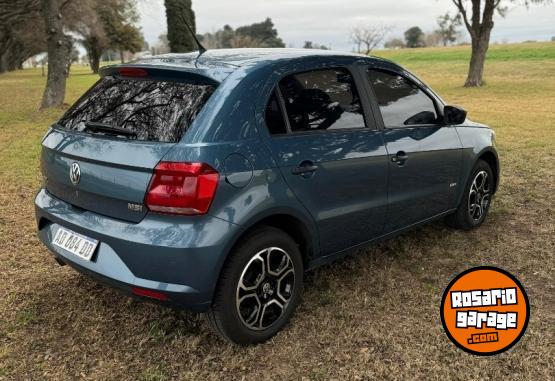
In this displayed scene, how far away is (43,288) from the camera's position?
3803 millimetres

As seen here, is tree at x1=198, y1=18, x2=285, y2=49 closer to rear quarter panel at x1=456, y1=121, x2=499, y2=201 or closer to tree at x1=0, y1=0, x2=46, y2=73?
tree at x1=0, y1=0, x2=46, y2=73

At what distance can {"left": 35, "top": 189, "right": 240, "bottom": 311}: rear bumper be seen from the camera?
261cm

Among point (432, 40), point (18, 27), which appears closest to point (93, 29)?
point (18, 27)

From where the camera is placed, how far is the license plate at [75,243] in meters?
2.88

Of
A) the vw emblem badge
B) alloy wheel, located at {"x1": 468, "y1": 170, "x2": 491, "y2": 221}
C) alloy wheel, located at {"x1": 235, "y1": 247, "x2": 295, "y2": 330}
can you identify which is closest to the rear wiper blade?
the vw emblem badge

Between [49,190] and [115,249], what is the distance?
35.2 inches

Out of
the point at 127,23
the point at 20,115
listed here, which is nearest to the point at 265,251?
the point at 20,115

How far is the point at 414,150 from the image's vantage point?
12.8ft

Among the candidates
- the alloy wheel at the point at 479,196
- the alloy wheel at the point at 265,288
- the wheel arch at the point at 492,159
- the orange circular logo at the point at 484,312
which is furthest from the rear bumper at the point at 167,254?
the wheel arch at the point at 492,159

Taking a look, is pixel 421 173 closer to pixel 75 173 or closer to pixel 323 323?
pixel 323 323

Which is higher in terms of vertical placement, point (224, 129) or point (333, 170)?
point (224, 129)

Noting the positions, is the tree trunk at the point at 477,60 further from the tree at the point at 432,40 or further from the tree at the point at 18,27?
the tree at the point at 432,40

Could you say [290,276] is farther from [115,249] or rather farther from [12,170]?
[12,170]

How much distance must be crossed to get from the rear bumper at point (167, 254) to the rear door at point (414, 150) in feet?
5.20
